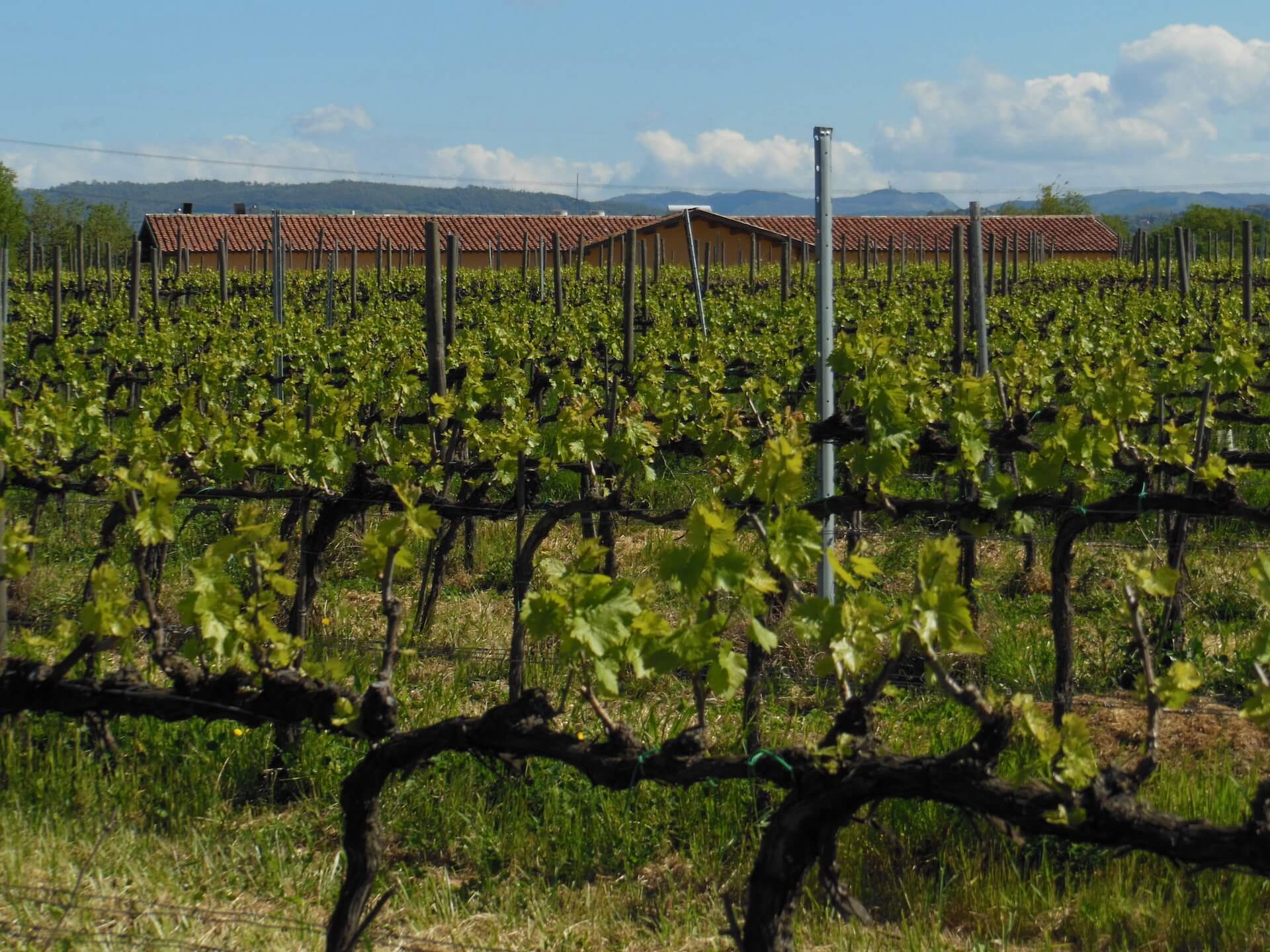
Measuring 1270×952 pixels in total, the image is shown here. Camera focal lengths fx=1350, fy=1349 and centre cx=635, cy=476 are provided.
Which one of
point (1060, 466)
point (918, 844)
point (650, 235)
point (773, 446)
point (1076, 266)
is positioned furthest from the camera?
point (650, 235)

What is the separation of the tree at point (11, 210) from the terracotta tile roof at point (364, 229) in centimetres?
1571

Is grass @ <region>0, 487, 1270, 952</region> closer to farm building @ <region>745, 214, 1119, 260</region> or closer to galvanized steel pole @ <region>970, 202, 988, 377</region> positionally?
galvanized steel pole @ <region>970, 202, 988, 377</region>

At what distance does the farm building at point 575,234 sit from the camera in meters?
48.2

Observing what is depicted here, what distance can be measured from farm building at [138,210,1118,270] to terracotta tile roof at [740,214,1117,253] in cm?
6

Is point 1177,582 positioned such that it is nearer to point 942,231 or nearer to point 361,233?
point 942,231

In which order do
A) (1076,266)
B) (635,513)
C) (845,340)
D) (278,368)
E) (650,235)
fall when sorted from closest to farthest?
(635,513) < (845,340) < (278,368) < (1076,266) < (650,235)

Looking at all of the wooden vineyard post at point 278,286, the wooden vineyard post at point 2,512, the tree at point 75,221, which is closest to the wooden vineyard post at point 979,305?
the wooden vineyard post at point 2,512

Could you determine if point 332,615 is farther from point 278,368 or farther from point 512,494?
point 278,368

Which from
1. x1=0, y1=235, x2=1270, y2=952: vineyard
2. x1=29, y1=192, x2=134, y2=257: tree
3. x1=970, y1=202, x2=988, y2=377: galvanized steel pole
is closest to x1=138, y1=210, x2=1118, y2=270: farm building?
x1=29, y1=192, x2=134, y2=257: tree

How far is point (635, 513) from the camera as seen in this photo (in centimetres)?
550

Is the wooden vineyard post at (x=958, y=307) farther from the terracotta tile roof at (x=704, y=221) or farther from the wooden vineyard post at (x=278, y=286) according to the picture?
the terracotta tile roof at (x=704, y=221)

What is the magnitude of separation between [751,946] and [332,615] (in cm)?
437

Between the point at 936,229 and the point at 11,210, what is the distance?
46094 millimetres

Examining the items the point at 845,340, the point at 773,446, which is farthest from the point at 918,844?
the point at 845,340
